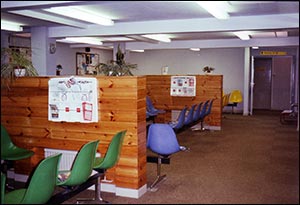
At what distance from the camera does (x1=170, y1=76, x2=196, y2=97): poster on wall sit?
880 centimetres

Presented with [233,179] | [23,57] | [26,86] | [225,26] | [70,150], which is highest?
[225,26]

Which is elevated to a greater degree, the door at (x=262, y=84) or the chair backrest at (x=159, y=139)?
the door at (x=262, y=84)

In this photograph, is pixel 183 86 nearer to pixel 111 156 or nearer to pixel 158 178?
pixel 158 178

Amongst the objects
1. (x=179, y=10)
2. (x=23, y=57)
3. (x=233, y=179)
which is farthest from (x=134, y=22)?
(x=233, y=179)

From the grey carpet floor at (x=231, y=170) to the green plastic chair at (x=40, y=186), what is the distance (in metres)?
1.05

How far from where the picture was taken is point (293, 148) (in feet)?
9.03

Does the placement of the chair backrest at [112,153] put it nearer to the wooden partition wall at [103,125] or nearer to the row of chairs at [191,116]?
the wooden partition wall at [103,125]

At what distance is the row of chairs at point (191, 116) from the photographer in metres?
6.44

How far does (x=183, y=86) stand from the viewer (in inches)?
348

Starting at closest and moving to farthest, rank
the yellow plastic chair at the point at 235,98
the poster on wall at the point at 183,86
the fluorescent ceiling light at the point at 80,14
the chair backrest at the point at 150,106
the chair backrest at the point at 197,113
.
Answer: the fluorescent ceiling light at the point at 80,14, the chair backrest at the point at 197,113, the chair backrest at the point at 150,106, the poster on wall at the point at 183,86, the yellow plastic chair at the point at 235,98

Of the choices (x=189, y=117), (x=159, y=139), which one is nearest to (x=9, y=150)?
(x=159, y=139)

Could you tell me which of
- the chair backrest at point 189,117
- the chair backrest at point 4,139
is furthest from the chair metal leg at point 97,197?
the chair backrest at point 189,117

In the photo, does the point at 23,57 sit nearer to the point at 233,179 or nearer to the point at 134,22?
the point at 134,22

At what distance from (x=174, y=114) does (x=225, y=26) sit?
147 inches
